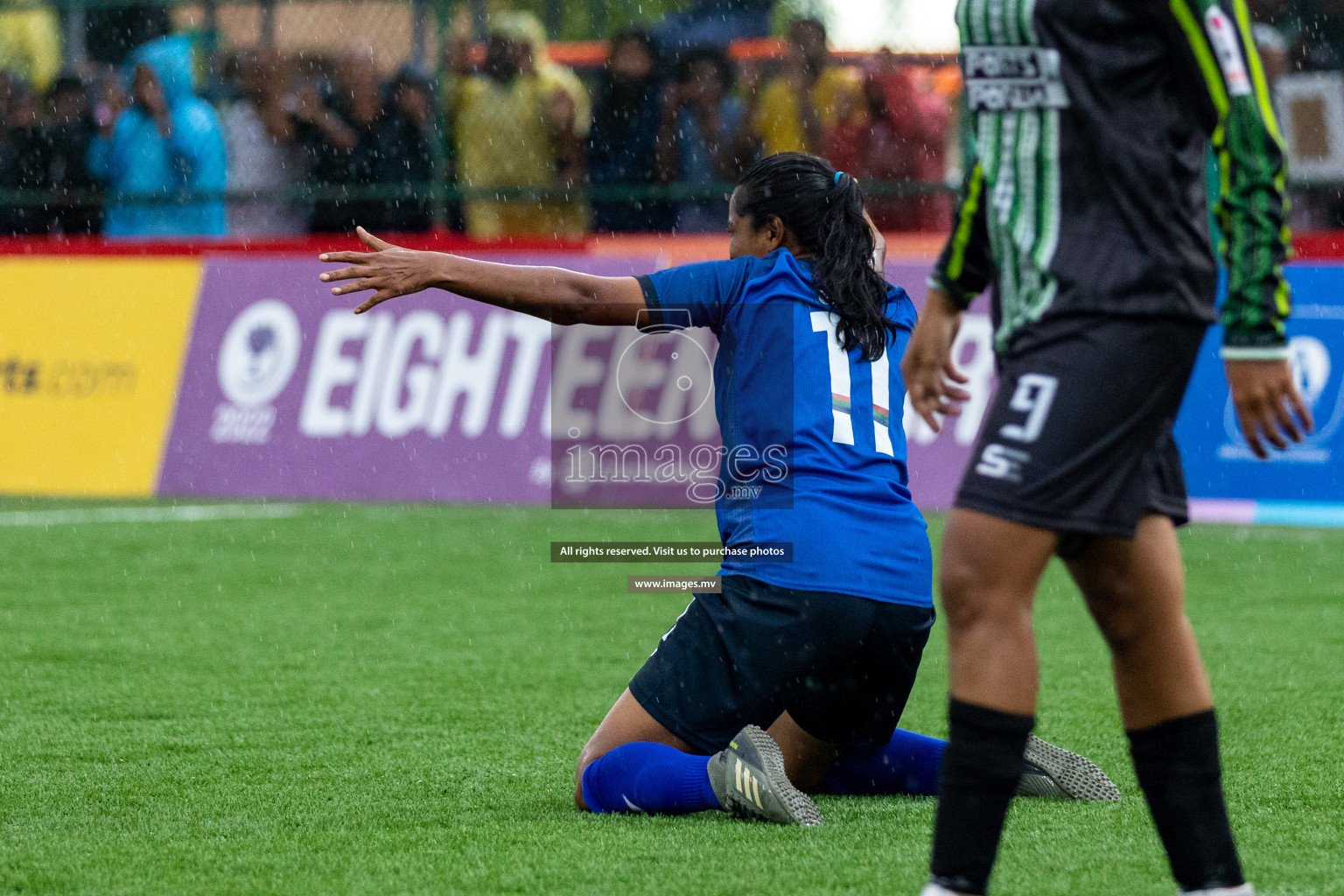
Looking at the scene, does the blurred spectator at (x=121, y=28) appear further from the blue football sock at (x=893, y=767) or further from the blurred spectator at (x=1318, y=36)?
the blue football sock at (x=893, y=767)

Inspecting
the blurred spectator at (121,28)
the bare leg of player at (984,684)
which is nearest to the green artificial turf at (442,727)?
the bare leg of player at (984,684)

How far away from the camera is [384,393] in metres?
10.1

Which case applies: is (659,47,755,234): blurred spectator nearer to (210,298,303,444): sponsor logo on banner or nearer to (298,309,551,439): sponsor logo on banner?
(298,309,551,439): sponsor logo on banner

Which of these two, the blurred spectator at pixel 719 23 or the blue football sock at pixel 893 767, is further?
the blurred spectator at pixel 719 23

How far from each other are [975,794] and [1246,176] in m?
0.96

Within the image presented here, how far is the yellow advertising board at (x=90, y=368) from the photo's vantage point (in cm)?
1047

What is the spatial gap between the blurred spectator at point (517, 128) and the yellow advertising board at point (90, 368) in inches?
73.1

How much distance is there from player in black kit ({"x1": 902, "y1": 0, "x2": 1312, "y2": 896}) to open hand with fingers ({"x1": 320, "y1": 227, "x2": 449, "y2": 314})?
3.70ft

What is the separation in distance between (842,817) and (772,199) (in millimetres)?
1326

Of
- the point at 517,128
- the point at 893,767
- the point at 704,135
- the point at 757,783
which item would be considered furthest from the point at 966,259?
the point at 517,128

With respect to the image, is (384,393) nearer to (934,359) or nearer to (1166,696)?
(934,359)

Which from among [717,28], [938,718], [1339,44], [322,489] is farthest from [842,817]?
[717,28]

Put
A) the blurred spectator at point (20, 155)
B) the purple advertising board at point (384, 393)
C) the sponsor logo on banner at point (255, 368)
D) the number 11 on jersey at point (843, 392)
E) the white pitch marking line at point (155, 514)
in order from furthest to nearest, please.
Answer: the blurred spectator at point (20, 155) < the sponsor logo on banner at point (255, 368) < the purple advertising board at point (384, 393) < the white pitch marking line at point (155, 514) < the number 11 on jersey at point (843, 392)

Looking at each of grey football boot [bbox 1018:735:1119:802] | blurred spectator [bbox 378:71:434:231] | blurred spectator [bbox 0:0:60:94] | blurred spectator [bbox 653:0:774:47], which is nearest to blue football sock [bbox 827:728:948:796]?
grey football boot [bbox 1018:735:1119:802]
